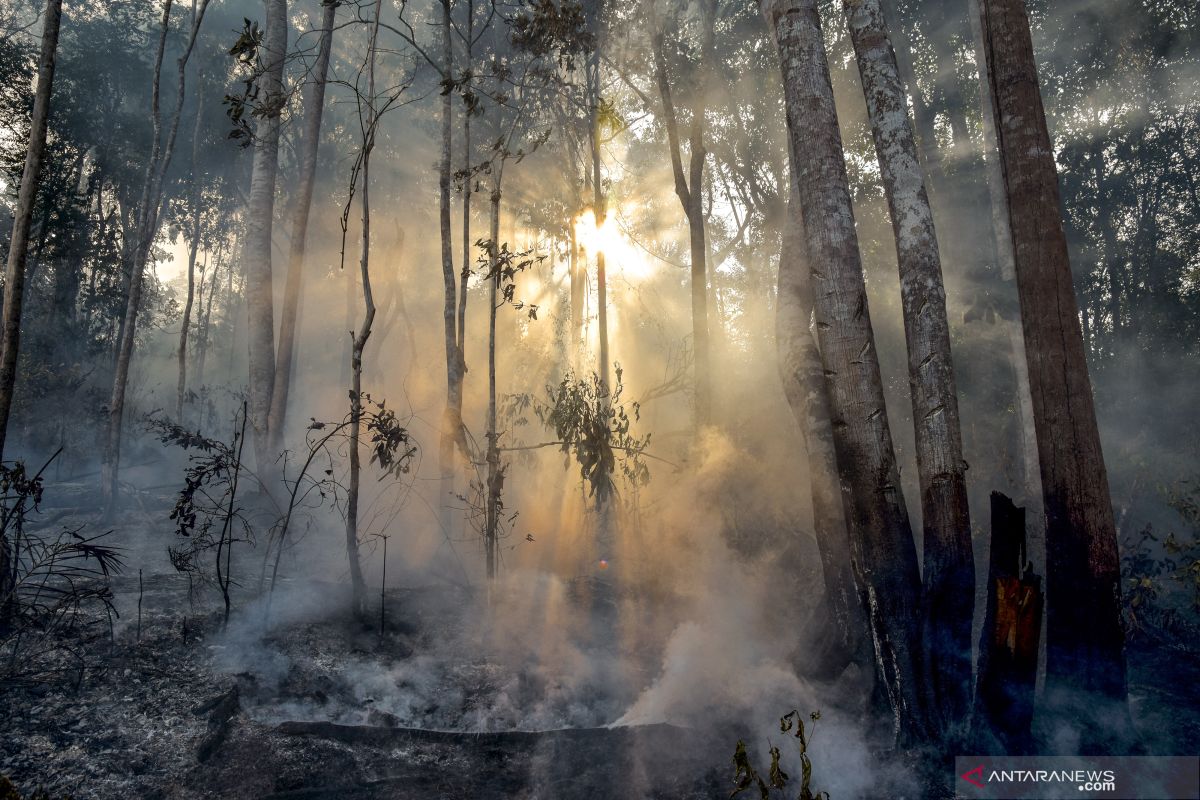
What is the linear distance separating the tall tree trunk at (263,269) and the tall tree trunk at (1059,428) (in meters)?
10.5

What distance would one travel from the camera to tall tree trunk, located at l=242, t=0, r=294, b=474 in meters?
10.8

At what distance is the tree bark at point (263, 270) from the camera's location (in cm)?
1084

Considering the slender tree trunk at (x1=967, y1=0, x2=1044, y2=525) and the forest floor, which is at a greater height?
the slender tree trunk at (x1=967, y1=0, x2=1044, y2=525)

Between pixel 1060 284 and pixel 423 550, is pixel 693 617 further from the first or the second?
pixel 1060 284

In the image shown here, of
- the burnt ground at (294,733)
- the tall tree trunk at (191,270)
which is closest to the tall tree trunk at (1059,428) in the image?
the burnt ground at (294,733)

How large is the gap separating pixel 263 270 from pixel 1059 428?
11.8 meters

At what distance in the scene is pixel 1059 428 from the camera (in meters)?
4.86

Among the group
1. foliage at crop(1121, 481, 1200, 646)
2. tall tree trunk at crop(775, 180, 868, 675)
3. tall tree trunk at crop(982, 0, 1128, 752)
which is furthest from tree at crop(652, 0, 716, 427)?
tall tree trunk at crop(982, 0, 1128, 752)

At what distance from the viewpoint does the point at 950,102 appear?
17094 mm

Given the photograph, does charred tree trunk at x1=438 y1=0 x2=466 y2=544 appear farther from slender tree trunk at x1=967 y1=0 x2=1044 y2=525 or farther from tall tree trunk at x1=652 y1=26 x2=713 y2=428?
slender tree trunk at x1=967 y1=0 x2=1044 y2=525

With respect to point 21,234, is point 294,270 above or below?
above

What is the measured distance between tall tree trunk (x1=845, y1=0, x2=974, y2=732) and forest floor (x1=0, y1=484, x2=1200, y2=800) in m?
1.63

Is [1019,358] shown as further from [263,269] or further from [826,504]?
[263,269]

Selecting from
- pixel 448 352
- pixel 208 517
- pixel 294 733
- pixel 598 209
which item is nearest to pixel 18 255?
pixel 208 517
